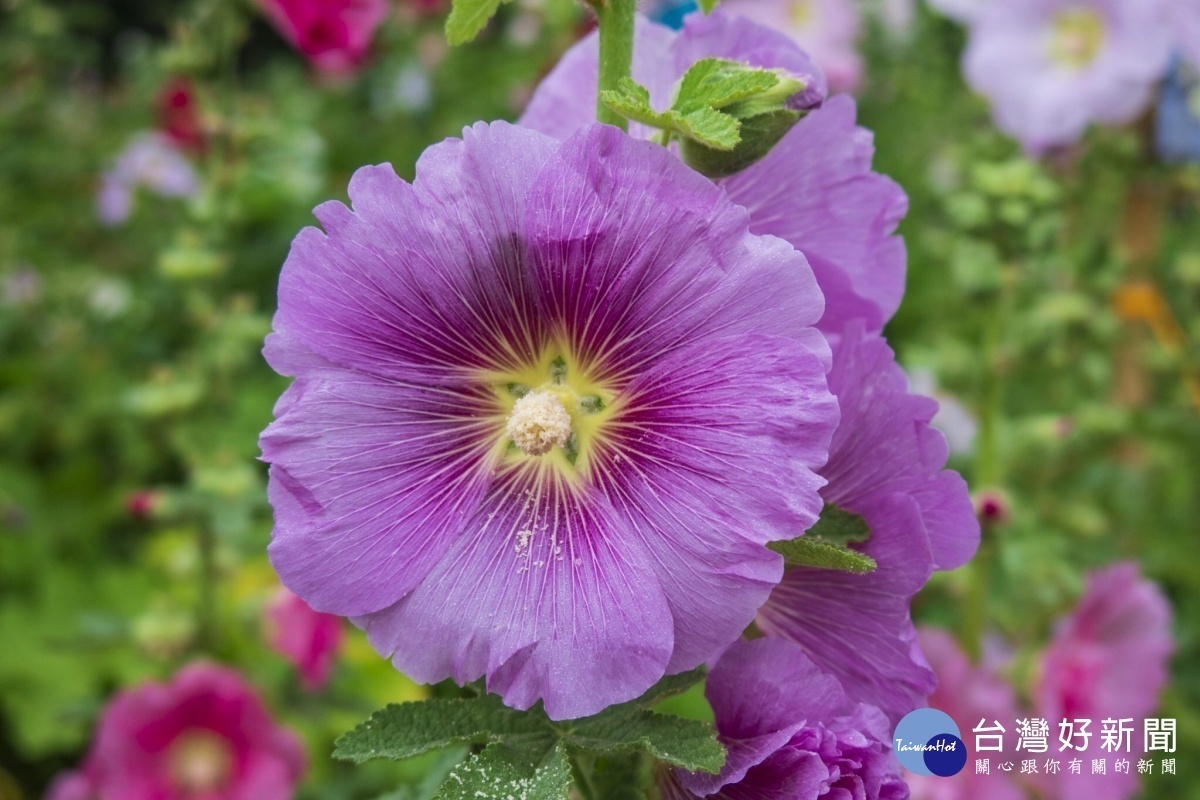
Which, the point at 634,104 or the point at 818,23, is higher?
the point at 818,23

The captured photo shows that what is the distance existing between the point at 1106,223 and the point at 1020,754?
4.92ft

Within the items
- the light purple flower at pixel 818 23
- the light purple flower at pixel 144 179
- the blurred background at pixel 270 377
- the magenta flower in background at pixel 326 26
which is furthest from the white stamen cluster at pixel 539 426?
the light purple flower at pixel 144 179

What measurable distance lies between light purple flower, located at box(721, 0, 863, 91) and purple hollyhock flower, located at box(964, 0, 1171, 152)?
0.70 m

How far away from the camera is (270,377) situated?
9.66 ft

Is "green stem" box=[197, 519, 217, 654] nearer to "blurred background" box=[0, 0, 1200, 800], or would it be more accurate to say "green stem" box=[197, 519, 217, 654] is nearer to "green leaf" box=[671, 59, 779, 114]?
"blurred background" box=[0, 0, 1200, 800]

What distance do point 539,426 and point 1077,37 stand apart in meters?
1.91

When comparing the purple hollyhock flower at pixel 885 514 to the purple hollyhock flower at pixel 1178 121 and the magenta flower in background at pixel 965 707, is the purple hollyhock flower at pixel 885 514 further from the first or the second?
the purple hollyhock flower at pixel 1178 121

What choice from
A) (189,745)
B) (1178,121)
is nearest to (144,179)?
(189,745)

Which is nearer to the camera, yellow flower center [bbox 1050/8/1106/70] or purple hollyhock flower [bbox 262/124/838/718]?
purple hollyhock flower [bbox 262/124/838/718]

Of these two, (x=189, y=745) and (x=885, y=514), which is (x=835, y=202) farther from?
(x=189, y=745)

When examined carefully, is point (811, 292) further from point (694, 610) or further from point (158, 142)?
point (158, 142)

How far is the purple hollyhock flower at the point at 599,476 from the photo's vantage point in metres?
0.64

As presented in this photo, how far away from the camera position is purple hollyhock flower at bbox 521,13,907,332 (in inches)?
31.0

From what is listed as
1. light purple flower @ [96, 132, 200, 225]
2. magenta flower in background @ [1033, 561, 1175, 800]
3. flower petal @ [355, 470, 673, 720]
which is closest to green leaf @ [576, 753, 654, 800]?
flower petal @ [355, 470, 673, 720]
